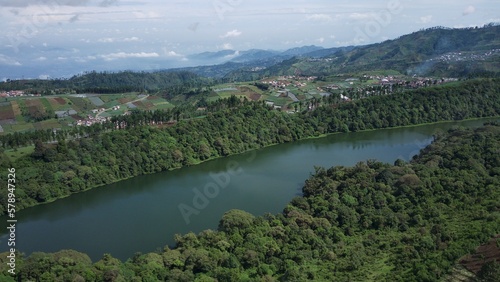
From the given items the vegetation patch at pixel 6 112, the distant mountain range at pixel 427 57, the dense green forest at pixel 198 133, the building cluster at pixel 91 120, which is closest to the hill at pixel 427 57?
the distant mountain range at pixel 427 57

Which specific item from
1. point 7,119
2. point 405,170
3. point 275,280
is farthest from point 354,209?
point 7,119

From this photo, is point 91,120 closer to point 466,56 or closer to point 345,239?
point 345,239

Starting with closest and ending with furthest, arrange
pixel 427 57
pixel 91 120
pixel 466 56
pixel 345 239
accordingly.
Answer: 1. pixel 345 239
2. pixel 91 120
3. pixel 466 56
4. pixel 427 57

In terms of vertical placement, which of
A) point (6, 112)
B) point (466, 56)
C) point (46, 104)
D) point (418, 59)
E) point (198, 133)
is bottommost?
point (198, 133)

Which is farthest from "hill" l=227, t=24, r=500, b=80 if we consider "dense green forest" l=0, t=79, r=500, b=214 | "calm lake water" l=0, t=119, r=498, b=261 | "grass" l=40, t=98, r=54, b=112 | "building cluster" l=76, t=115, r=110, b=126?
"grass" l=40, t=98, r=54, b=112

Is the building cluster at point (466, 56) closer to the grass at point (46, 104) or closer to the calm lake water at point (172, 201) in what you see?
the calm lake water at point (172, 201)

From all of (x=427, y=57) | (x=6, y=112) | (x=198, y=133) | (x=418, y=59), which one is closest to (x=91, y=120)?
(x=6, y=112)
